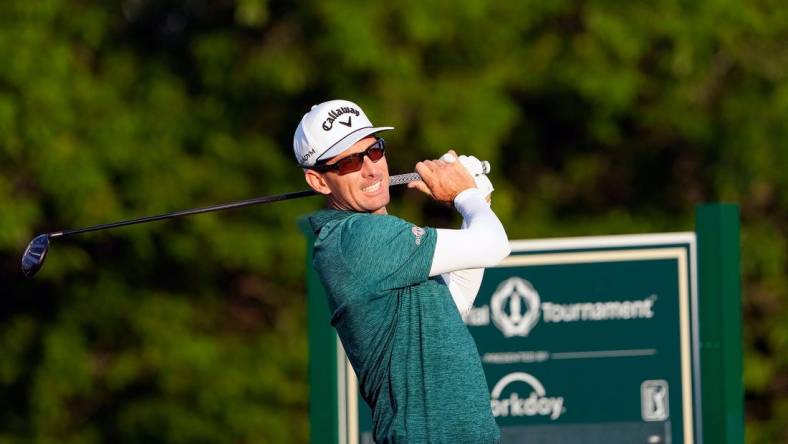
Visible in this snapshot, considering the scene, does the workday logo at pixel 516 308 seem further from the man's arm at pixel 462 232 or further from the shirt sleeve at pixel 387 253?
the shirt sleeve at pixel 387 253

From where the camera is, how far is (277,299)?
1141 centimetres

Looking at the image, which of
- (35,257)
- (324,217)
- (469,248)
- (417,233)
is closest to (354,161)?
(324,217)

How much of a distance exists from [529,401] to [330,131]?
2483 mm

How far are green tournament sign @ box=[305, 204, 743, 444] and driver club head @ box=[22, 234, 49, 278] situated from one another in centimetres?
147

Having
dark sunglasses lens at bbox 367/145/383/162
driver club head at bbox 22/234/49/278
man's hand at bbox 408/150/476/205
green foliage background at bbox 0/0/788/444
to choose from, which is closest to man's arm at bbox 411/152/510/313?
man's hand at bbox 408/150/476/205

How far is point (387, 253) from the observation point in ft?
13.1

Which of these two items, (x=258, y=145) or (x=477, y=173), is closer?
(x=477, y=173)

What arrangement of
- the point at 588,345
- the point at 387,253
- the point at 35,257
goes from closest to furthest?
the point at 387,253, the point at 35,257, the point at 588,345

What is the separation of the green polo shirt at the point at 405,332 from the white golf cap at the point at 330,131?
22cm

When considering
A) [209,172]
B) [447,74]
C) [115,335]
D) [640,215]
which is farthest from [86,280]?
[640,215]

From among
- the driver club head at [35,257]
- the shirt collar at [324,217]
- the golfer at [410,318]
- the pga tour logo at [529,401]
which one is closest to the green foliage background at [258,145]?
the pga tour logo at [529,401]

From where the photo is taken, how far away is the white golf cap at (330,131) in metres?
4.20

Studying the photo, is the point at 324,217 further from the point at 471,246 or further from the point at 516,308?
the point at 516,308

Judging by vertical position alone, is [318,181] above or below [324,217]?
above
